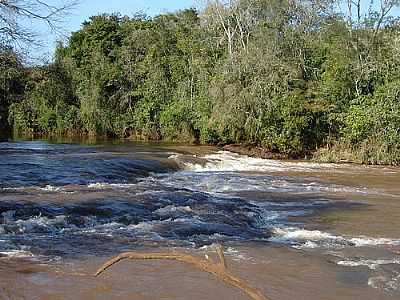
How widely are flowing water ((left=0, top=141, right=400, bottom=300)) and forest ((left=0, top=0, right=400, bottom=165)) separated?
6895 mm

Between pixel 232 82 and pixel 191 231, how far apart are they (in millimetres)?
17954

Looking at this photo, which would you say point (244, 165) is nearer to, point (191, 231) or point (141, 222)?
point (141, 222)

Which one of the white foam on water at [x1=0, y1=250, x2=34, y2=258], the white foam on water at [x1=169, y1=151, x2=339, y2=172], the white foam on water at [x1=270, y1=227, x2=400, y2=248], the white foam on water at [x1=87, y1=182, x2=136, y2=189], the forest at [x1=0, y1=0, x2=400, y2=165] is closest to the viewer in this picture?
the white foam on water at [x1=0, y1=250, x2=34, y2=258]

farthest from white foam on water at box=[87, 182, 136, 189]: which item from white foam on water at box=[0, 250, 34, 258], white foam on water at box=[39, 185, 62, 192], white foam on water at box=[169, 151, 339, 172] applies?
white foam on water at box=[0, 250, 34, 258]

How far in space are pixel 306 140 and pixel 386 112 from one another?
4251 millimetres

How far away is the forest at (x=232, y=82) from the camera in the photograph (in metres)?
26.6

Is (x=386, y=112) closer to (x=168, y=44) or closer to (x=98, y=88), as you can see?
(x=168, y=44)

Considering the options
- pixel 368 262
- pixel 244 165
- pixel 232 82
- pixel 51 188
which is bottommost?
pixel 368 262

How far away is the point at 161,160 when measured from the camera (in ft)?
73.5

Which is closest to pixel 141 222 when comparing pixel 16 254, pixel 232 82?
pixel 16 254

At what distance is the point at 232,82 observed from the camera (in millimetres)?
27656

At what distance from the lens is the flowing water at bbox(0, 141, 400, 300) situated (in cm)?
741

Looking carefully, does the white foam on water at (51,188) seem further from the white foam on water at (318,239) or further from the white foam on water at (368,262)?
the white foam on water at (368,262)

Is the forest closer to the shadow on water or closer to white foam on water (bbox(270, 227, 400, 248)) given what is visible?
the shadow on water
